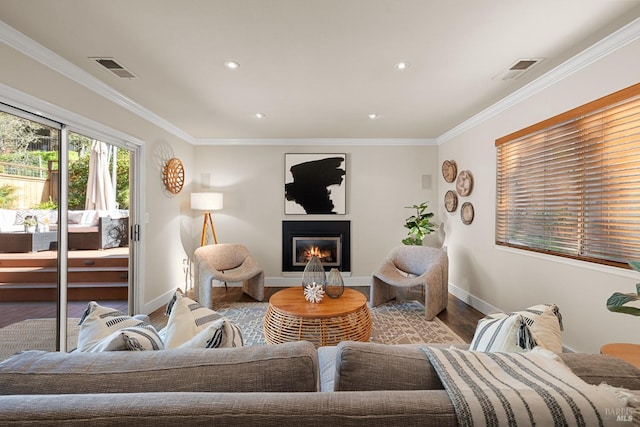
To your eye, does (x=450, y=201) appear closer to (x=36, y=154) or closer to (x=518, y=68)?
(x=518, y=68)

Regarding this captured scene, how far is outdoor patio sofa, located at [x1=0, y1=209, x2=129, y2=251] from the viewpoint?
218 cm

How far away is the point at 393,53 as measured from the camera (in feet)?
7.24

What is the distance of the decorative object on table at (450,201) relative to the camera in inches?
171

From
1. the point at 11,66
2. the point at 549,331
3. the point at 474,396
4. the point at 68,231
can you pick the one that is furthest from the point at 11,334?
the point at 549,331

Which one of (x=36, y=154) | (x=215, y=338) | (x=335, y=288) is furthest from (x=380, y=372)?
(x=36, y=154)

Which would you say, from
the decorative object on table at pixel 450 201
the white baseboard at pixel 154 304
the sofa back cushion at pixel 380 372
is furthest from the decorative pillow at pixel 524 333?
the white baseboard at pixel 154 304

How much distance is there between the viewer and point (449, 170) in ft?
14.5

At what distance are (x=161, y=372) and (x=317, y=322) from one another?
1742 millimetres

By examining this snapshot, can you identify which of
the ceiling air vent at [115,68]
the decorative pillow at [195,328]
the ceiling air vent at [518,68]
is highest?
the ceiling air vent at [518,68]

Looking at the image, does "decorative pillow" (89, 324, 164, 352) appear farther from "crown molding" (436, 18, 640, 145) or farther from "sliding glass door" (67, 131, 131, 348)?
"crown molding" (436, 18, 640, 145)

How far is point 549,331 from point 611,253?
149 centimetres

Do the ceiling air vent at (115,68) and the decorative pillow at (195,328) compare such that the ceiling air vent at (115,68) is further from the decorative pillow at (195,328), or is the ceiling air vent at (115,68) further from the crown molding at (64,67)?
the decorative pillow at (195,328)

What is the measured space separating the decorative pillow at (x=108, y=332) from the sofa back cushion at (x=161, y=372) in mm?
116

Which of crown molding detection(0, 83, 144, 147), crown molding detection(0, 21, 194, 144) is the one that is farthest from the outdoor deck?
crown molding detection(0, 21, 194, 144)
